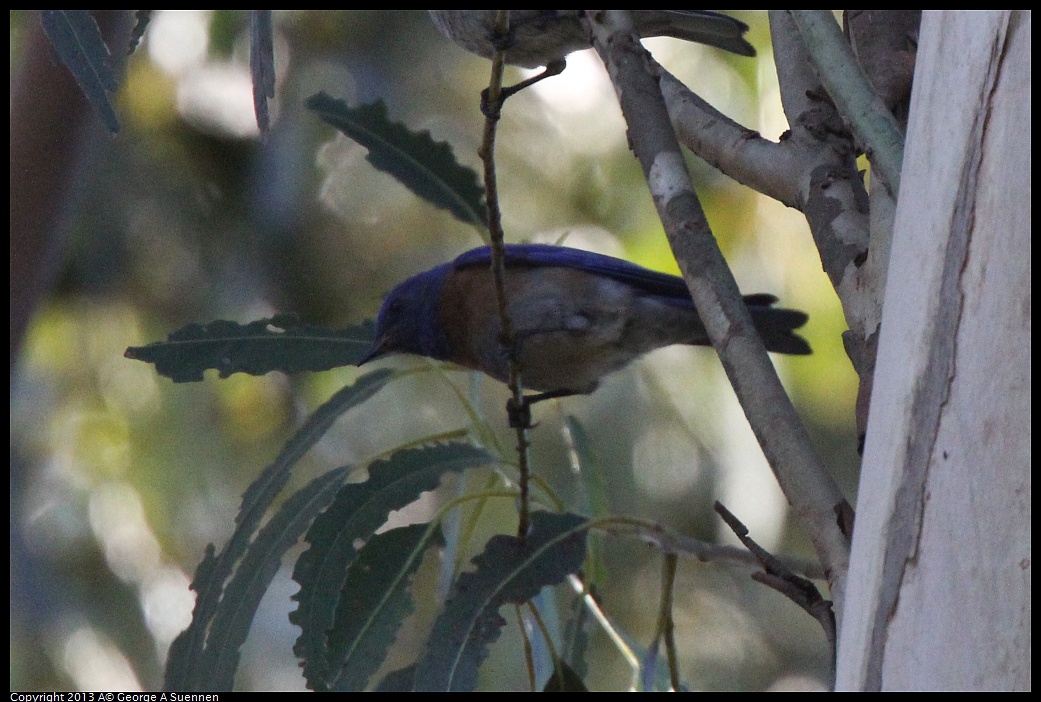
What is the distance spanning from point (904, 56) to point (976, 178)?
926 mm

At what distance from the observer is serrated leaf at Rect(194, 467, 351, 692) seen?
2.57m

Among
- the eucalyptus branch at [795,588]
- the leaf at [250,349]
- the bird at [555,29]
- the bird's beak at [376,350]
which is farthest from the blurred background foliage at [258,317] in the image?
the eucalyptus branch at [795,588]

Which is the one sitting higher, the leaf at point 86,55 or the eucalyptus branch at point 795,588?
the leaf at point 86,55

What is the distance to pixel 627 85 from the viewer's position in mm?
2293

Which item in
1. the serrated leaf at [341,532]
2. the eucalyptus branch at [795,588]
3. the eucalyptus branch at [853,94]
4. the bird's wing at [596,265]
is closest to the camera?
the eucalyptus branch at [795,588]

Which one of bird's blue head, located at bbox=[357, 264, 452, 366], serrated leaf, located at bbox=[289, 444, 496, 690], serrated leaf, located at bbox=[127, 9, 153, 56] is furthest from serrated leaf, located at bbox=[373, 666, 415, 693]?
serrated leaf, located at bbox=[127, 9, 153, 56]

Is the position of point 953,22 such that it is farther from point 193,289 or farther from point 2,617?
point 193,289

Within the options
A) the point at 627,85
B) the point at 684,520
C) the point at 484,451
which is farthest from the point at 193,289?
the point at 627,85

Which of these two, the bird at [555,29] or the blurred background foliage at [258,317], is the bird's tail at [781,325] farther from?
the blurred background foliage at [258,317]

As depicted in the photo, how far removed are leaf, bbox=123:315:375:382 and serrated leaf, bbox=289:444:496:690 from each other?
43cm

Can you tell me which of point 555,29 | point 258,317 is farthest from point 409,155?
point 258,317

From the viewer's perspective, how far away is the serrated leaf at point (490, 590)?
92.7 inches

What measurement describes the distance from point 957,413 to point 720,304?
0.70 metres

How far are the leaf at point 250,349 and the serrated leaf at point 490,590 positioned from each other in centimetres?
86
